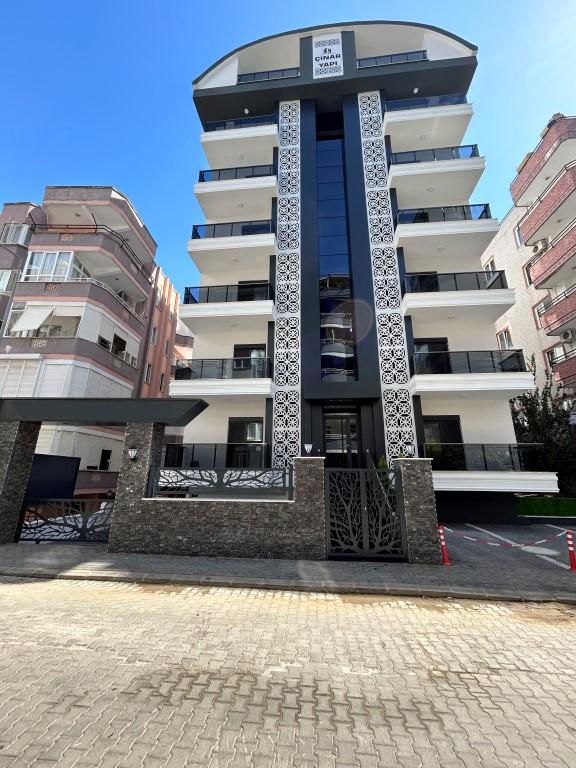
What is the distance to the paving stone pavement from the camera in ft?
7.98

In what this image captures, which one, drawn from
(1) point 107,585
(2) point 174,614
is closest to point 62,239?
(1) point 107,585

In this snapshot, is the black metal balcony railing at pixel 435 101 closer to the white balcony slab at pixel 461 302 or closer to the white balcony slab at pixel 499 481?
the white balcony slab at pixel 461 302

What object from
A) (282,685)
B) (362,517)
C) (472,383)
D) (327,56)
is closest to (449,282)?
(472,383)

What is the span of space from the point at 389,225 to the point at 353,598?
16001 millimetres

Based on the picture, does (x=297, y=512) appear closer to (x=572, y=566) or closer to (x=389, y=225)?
(x=572, y=566)

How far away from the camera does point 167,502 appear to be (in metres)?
8.05

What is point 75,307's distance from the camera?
1784 centimetres

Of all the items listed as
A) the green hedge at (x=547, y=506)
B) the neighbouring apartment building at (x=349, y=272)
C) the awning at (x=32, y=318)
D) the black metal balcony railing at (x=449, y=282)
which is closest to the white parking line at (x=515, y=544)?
the neighbouring apartment building at (x=349, y=272)

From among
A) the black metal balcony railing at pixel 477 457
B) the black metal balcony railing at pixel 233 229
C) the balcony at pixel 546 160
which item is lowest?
the black metal balcony railing at pixel 477 457

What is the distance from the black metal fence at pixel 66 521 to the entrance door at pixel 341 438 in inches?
325

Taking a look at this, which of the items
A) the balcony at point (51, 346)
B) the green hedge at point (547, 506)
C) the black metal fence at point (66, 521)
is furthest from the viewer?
the balcony at point (51, 346)

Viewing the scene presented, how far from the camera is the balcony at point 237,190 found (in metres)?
16.9

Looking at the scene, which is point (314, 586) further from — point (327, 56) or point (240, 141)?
point (327, 56)

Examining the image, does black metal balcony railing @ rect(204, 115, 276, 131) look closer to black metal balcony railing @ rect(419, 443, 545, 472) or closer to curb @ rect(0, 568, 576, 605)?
black metal balcony railing @ rect(419, 443, 545, 472)
